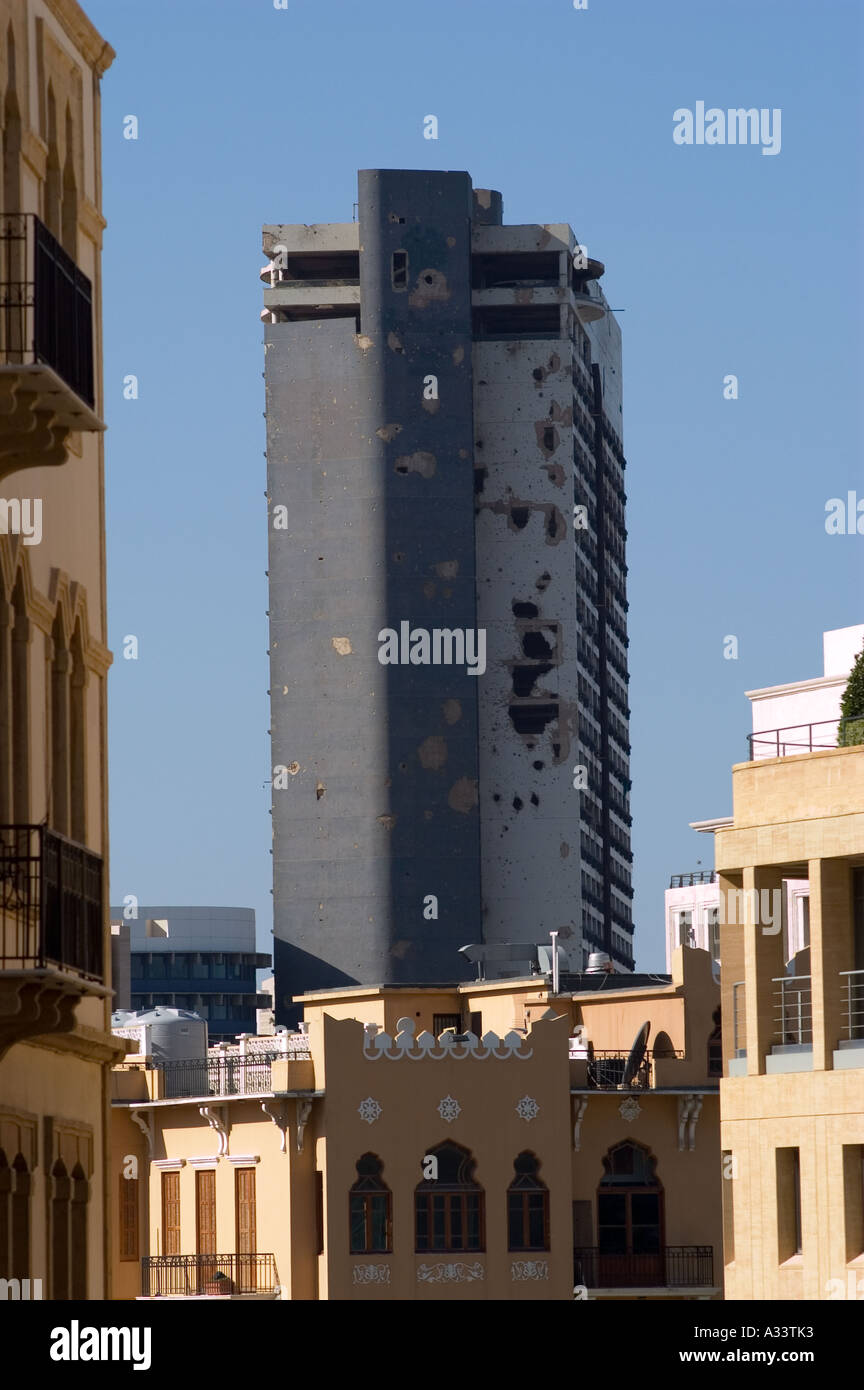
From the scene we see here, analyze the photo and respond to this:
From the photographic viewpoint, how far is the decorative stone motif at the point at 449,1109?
6969cm

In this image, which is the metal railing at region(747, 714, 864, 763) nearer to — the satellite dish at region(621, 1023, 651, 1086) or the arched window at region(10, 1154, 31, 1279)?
the satellite dish at region(621, 1023, 651, 1086)

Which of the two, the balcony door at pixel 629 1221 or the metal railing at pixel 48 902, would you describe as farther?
the balcony door at pixel 629 1221

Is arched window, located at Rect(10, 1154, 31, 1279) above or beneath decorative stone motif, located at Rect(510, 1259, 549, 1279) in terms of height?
above

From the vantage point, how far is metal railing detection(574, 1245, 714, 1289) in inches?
2768

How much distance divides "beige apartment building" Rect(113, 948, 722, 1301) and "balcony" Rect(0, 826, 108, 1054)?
158ft

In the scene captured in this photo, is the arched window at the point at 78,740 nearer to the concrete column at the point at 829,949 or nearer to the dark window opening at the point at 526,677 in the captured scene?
the concrete column at the point at 829,949

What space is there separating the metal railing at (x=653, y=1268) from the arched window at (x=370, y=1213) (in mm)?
4835

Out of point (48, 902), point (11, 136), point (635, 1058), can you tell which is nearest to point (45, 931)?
point (48, 902)

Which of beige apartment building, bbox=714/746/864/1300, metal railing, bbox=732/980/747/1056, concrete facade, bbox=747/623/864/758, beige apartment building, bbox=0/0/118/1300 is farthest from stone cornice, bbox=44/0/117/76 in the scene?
concrete facade, bbox=747/623/864/758

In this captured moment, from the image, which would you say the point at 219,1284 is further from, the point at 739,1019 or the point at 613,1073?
the point at 739,1019

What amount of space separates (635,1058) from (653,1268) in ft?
17.2

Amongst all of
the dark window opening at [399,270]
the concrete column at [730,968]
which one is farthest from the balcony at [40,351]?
the dark window opening at [399,270]

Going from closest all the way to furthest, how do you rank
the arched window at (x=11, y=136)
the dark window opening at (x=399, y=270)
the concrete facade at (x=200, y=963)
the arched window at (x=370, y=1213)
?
the arched window at (x=11, y=136), the arched window at (x=370, y=1213), the dark window opening at (x=399, y=270), the concrete facade at (x=200, y=963)
